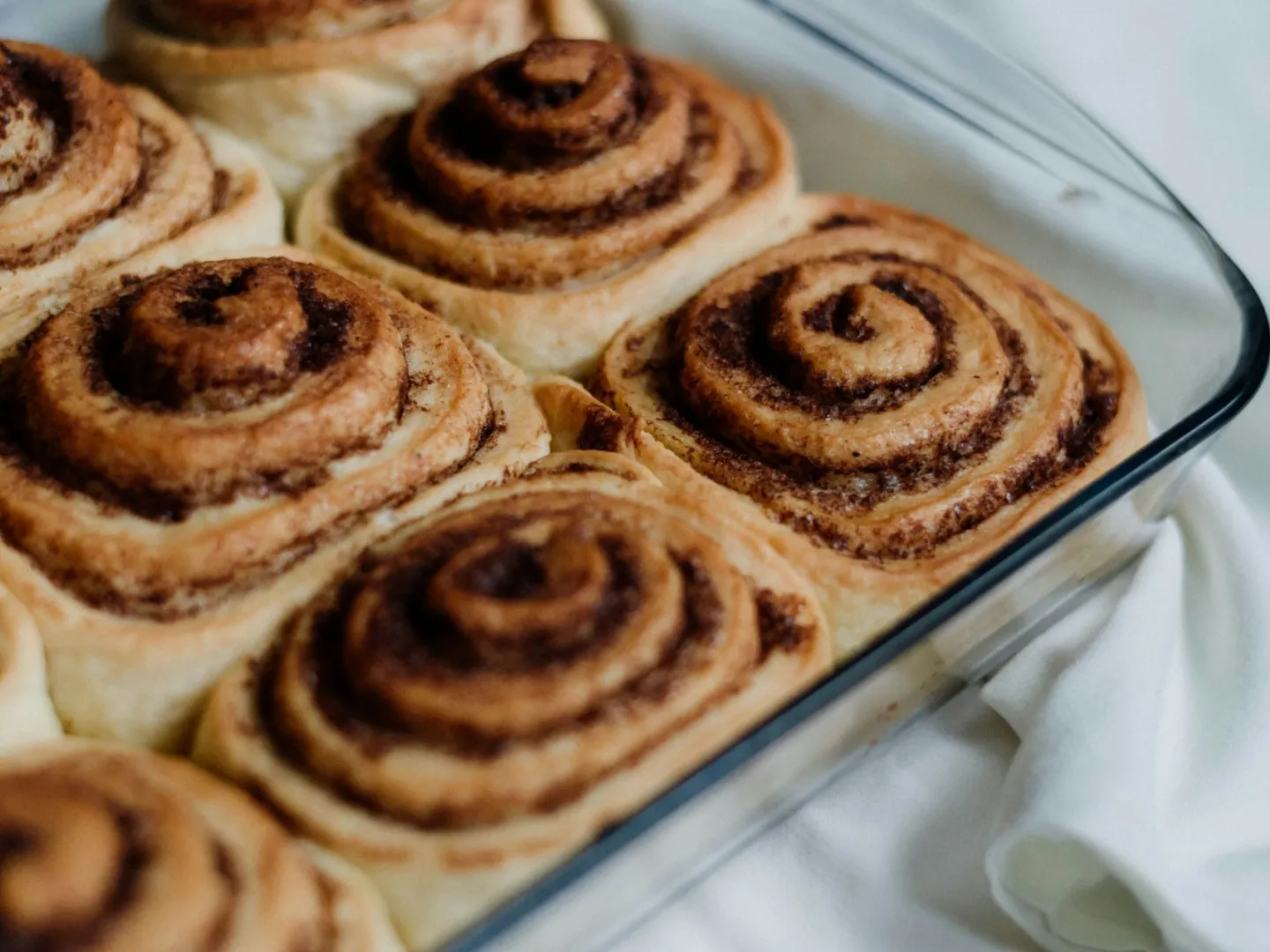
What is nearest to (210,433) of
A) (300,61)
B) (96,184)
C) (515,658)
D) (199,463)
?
(199,463)

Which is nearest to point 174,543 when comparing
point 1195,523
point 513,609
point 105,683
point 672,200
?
point 105,683

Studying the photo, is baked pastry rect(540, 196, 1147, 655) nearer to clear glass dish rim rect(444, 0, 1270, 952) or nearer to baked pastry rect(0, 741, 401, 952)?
clear glass dish rim rect(444, 0, 1270, 952)

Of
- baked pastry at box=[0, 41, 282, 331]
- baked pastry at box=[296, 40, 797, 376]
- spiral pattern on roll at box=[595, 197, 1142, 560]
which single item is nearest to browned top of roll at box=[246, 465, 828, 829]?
spiral pattern on roll at box=[595, 197, 1142, 560]

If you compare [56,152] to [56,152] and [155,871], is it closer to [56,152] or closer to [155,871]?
[56,152]

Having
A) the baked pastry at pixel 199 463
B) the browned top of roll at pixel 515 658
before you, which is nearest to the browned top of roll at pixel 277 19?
the baked pastry at pixel 199 463

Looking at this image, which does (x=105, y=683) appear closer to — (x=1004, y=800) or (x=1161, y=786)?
(x=1004, y=800)

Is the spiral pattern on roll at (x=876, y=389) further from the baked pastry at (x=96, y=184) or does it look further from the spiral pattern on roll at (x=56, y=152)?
the spiral pattern on roll at (x=56, y=152)

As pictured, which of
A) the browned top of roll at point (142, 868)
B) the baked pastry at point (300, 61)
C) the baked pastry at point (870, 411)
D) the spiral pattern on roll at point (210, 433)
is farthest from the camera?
the baked pastry at point (300, 61)
